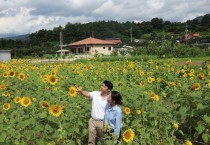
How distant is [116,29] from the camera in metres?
112

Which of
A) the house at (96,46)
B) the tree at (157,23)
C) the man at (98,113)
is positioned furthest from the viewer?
the tree at (157,23)

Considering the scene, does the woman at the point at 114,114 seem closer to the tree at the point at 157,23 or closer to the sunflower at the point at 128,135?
the sunflower at the point at 128,135

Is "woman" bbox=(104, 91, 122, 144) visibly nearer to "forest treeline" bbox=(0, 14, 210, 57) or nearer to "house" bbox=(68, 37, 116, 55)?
"house" bbox=(68, 37, 116, 55)

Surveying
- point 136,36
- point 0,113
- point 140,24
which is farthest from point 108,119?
point 140,24

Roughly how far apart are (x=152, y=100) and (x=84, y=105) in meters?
0.98

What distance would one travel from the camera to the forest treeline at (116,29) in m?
76.5

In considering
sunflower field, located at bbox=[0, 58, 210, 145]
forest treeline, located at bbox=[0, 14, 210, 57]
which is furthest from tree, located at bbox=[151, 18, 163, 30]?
sunflower field, located at bbox=[0, 58, 210, 145]

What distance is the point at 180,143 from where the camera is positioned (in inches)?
186

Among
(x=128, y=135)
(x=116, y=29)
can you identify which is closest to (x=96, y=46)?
(x=128, y=135)

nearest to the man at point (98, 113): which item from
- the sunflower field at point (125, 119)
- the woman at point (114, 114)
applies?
the sunflower field at point (125, 119)

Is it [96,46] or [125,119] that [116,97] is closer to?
[125,119]

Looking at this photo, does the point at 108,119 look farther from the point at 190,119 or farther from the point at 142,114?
the point at 190,119

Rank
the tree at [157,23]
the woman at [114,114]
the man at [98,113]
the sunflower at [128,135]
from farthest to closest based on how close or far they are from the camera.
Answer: the tree at [157,23] → the man at [98,113] → the woman at [114,114] → the sunflower at [128,135]

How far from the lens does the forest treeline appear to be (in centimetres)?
7650
